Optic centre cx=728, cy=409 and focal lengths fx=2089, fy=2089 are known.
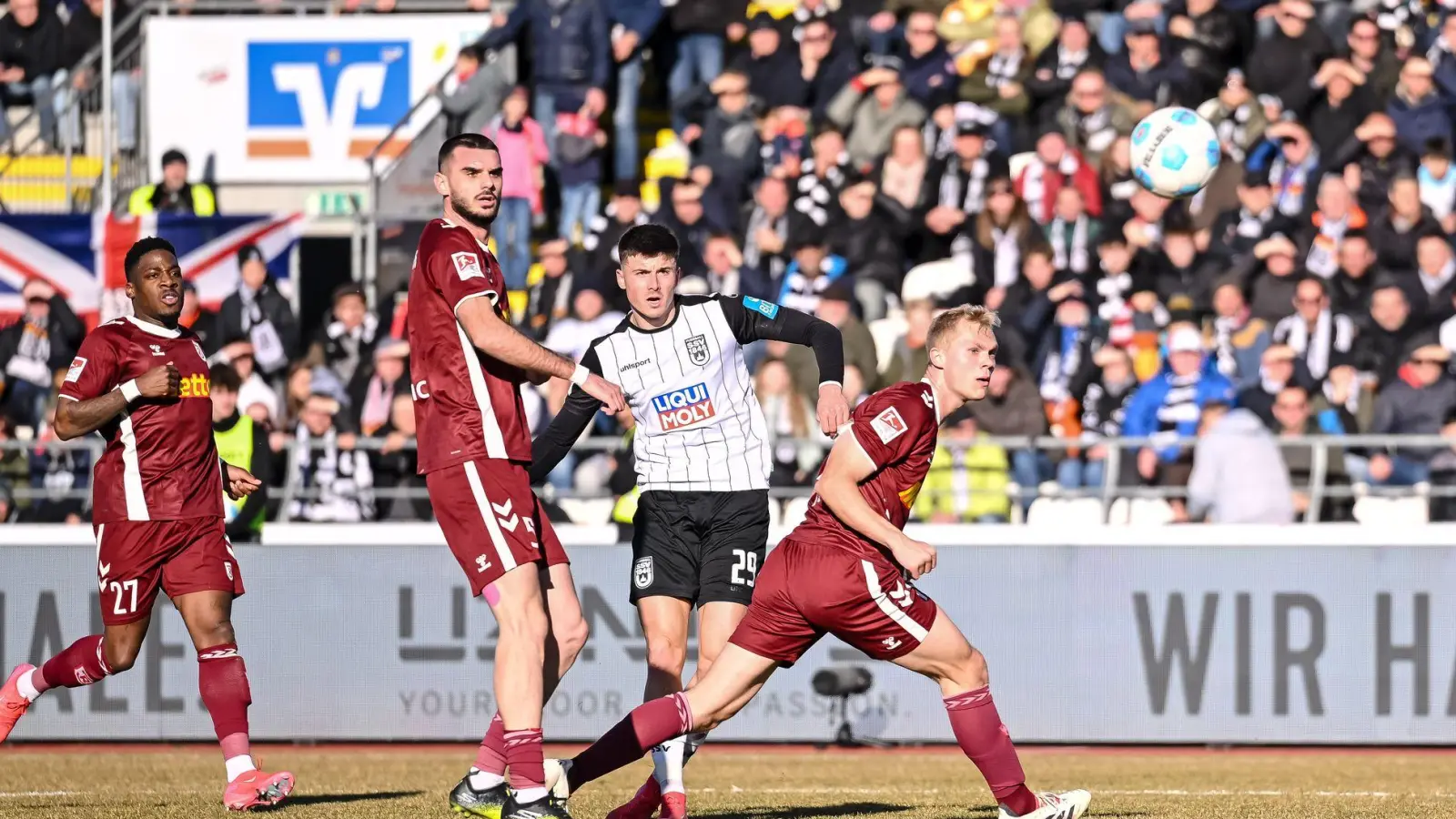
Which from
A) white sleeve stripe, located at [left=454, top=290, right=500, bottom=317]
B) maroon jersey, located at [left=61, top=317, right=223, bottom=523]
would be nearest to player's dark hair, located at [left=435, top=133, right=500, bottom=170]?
white sleeve stripe, located at [left=454, top=290, right=500, bottom=317]

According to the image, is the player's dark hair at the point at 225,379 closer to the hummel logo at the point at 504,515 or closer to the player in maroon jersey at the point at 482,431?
the player in maroon jersey at the point at 482,431

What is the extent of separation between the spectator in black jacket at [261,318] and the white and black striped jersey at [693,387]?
7.85 m

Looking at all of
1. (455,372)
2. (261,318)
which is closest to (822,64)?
(261,318)

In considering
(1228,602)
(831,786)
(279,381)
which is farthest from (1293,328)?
(279,381)

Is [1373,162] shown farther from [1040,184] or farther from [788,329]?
[788,329]

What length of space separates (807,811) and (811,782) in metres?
1.73

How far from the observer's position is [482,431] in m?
7.75

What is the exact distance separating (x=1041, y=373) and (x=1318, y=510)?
2.30 metres

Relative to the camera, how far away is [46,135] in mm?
19469

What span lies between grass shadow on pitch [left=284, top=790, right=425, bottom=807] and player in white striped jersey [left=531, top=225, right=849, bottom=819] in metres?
1.86

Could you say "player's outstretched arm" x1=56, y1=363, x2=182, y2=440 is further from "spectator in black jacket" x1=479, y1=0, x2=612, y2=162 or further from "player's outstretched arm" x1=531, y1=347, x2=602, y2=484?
"spectator in black jacket" x1=479, y1=0, x2=612, y2=162

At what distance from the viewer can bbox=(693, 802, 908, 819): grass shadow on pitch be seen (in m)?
8.98

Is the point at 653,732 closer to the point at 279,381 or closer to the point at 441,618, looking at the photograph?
the point at 441,618

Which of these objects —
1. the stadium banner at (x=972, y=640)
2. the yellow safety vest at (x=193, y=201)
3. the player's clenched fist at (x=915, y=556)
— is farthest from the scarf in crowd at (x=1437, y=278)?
the yellow safety vest at (x=193, y=201)
